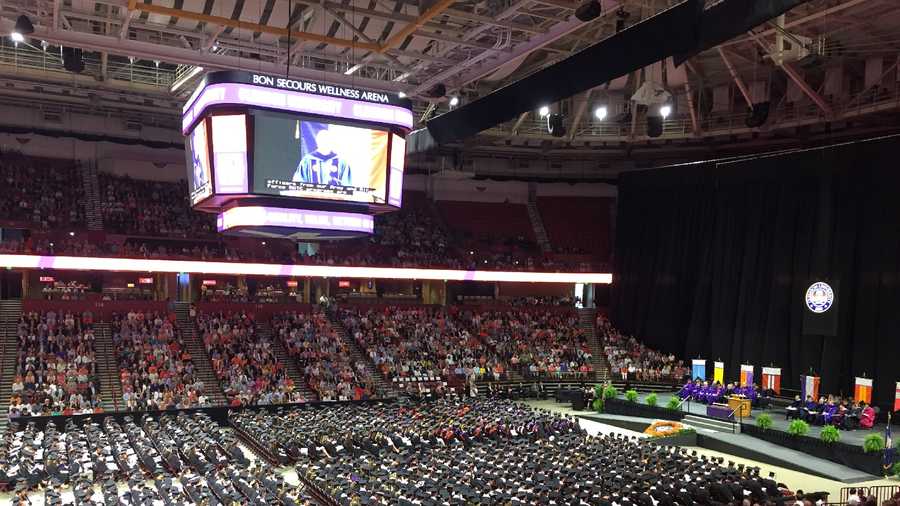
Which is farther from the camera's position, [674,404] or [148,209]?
[148,209]

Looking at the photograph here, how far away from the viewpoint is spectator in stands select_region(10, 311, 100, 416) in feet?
89.2

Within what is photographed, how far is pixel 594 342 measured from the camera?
144 feet

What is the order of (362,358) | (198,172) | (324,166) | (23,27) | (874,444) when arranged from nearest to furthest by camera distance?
(324,166) < (198,172) < (23,27) < (874,444) < (362,358)

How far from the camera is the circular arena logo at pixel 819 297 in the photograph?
3275 centimetres

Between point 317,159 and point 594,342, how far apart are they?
31654 mm

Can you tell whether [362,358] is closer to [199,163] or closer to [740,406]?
[740,406]

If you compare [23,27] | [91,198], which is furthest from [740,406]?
[91,198]

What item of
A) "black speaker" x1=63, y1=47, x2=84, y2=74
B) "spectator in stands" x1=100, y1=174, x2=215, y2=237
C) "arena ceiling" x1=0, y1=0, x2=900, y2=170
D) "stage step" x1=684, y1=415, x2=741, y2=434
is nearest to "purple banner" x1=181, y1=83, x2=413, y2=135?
"arena ceiling" x1=0, y1=0, x2=900, y2=170

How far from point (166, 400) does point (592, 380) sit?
2093 cm

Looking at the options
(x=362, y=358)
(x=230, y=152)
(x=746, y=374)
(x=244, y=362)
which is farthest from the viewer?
(x=362, y=358)

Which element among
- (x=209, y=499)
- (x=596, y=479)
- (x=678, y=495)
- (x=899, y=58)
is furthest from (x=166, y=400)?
(x=899, y=58)

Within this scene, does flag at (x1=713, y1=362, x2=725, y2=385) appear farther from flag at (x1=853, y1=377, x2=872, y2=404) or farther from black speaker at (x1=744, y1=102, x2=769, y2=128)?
black speaker at (x1=744, y1=102, x2=769, y2=128)

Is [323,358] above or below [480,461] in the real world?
below

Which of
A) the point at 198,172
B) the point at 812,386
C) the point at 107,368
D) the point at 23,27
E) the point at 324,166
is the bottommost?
the point at 812,386
